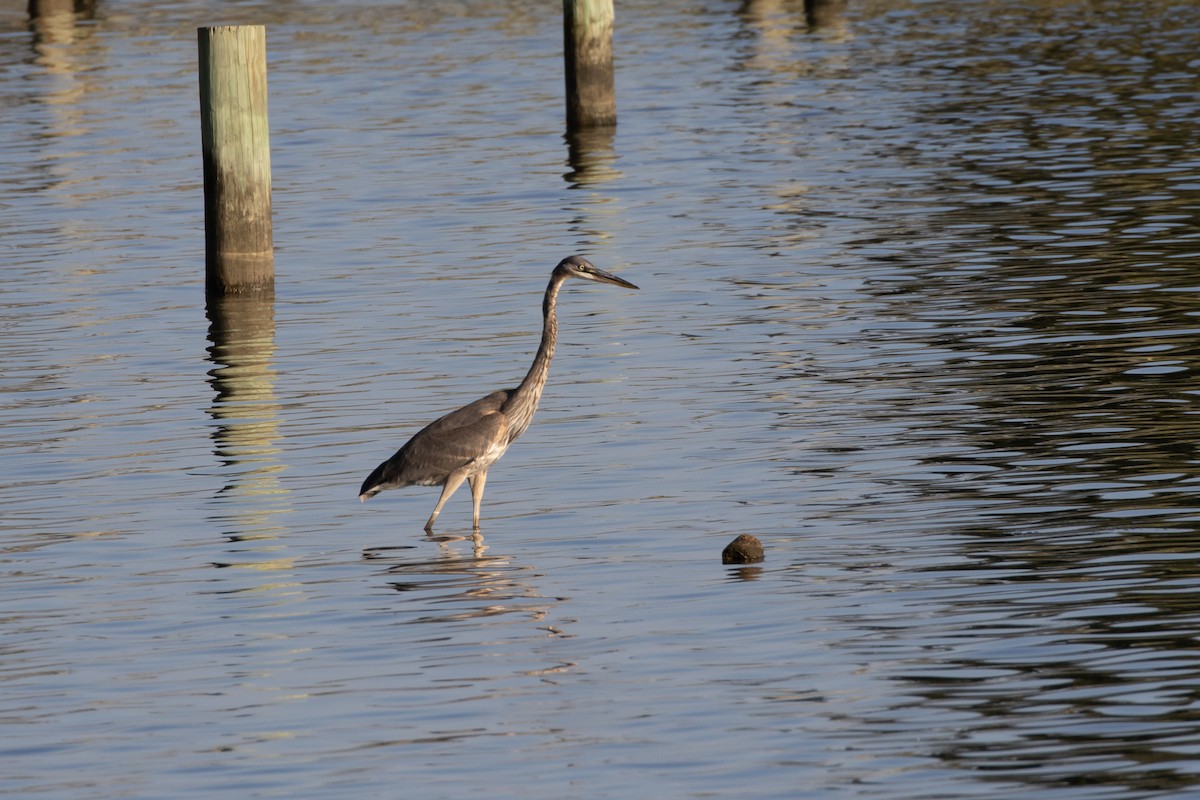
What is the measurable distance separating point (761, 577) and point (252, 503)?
375 cm

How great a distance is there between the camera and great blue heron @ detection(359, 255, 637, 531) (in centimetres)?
1200

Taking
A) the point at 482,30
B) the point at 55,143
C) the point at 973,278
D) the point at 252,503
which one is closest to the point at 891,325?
the point at 973,278

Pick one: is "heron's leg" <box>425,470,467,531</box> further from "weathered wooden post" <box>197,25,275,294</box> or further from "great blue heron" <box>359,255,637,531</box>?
"weathered wooden post" <box>197,25,275,294</box>

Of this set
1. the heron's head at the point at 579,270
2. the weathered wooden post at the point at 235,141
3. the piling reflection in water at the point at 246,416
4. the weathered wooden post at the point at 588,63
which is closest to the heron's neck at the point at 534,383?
the heron's head at the point at 579,270

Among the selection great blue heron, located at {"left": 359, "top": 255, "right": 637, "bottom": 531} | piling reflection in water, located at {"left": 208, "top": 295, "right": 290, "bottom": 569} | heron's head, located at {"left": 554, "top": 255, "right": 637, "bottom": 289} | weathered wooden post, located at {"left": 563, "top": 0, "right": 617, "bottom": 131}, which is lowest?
piling reflection in water, located at {"left": 208, "top": 295, "right": 290, "bottom": 569}

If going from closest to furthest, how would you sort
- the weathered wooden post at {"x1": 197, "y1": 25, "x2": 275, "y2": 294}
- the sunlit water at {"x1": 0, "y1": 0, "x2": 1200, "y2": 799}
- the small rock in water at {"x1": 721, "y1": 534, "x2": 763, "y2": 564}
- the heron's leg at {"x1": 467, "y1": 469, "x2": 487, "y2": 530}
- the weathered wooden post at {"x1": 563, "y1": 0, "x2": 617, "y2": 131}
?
the sunlit water at {"x1": 0, "y1": 0, "x2": 1200, "y2": 799}, the small rock in water at {"x1": 721, "y1": 534, "x2": 763, "y2": 564}, the heron's leg at {"x1": 467, "y1": 469, "x2": 487, "y2": 530}, the weathered wooden post at {"x1": 197, "y1": 25, "x2": 275, "y2": 294}, the weathered wooden post at {"x1": 563, "y1": 0, "x2": 617, "y2": 131}

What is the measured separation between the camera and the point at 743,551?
10.7m

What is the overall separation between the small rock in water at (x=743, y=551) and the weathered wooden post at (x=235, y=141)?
8355 millimetres

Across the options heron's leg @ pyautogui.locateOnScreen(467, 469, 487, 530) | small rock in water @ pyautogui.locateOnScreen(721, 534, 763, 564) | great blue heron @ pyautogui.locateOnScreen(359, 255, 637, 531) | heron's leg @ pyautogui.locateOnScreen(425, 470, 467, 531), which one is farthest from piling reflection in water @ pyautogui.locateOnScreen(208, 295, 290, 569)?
small rock in water @ pyautogui.locateOnScreen(721, 534, 763, 564)

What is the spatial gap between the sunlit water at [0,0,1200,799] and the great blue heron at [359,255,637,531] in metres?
0.33

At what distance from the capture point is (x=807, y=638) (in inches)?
375

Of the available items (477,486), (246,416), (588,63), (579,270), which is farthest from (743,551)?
(588,63)

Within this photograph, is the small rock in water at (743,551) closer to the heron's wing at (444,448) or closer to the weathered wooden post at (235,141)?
the heron's wing at (444,448)

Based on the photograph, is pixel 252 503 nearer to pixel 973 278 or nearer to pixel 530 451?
pixel 530 451
